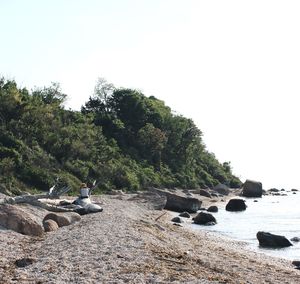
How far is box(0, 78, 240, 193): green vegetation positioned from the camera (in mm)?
54938

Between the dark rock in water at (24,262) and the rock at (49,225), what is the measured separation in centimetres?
784

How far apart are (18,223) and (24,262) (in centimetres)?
670

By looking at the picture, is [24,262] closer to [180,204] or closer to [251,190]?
[180,204]

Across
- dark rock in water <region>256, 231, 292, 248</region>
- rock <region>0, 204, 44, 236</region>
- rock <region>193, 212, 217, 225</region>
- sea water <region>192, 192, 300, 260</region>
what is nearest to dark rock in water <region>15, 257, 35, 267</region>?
rock <region>0, 204, 44, 236</region>

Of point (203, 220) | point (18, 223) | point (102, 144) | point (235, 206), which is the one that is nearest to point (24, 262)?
point (18, 223)

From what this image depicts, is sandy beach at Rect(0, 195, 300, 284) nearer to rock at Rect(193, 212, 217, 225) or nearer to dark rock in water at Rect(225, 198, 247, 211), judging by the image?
rock at Rect(193, 212, 217, 225)

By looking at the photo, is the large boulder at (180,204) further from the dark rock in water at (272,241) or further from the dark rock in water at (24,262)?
the dark rock in water at (24,262)

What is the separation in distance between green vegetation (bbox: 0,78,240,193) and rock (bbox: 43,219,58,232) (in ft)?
73.3

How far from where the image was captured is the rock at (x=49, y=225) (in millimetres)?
22781

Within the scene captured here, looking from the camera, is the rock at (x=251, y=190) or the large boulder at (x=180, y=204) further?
the rock at (x=251, y=190)

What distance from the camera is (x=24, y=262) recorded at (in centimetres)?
1462

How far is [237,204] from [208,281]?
50.1m

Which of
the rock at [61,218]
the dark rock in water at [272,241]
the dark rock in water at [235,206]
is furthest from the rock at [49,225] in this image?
the dark rock in water at [235,206]

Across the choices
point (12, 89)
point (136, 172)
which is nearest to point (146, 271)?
point (12, 89)
